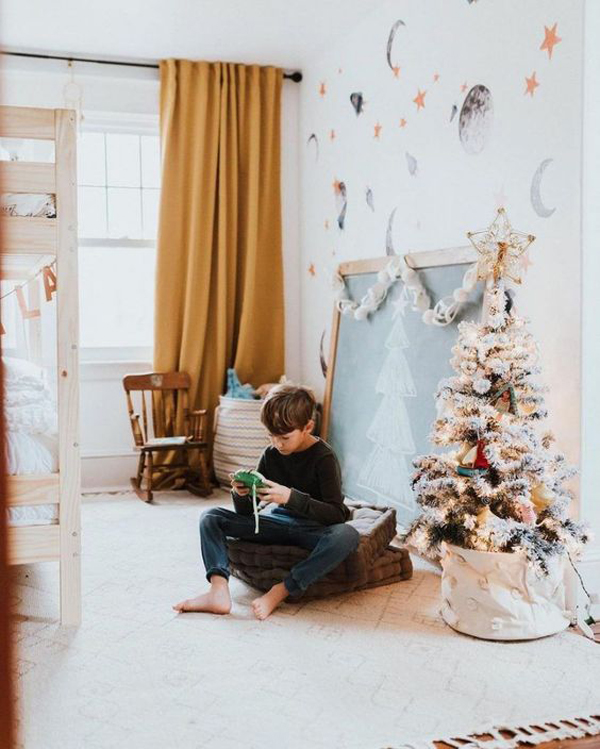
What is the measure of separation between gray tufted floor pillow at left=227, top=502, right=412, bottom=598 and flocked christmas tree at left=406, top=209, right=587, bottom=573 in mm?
233

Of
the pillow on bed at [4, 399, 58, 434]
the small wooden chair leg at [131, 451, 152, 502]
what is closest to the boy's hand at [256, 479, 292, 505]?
the pillow on bed at [4, 399, 58, 434]

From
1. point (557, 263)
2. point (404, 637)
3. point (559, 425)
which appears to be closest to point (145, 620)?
→ point (404, 637)

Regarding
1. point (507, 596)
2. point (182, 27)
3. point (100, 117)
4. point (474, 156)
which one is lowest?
point (507, 596)

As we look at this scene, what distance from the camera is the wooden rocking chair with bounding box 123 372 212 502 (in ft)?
14.8

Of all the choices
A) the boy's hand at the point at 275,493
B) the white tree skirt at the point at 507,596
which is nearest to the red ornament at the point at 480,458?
the white tree skirt at the point at 507,596

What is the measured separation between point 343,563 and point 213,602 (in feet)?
1.46

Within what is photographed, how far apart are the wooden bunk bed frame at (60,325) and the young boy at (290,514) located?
0.45 m

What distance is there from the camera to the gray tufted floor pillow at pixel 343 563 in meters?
2.84

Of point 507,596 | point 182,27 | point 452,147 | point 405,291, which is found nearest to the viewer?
point 507,596

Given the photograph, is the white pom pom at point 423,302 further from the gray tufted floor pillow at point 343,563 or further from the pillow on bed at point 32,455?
the pillow on bed at point 32,455

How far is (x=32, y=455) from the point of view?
2.55 meters

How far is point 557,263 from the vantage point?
2.80 m

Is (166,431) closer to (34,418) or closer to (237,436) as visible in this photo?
(237,436)

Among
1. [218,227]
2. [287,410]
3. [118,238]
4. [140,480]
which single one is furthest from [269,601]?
[118,238]
